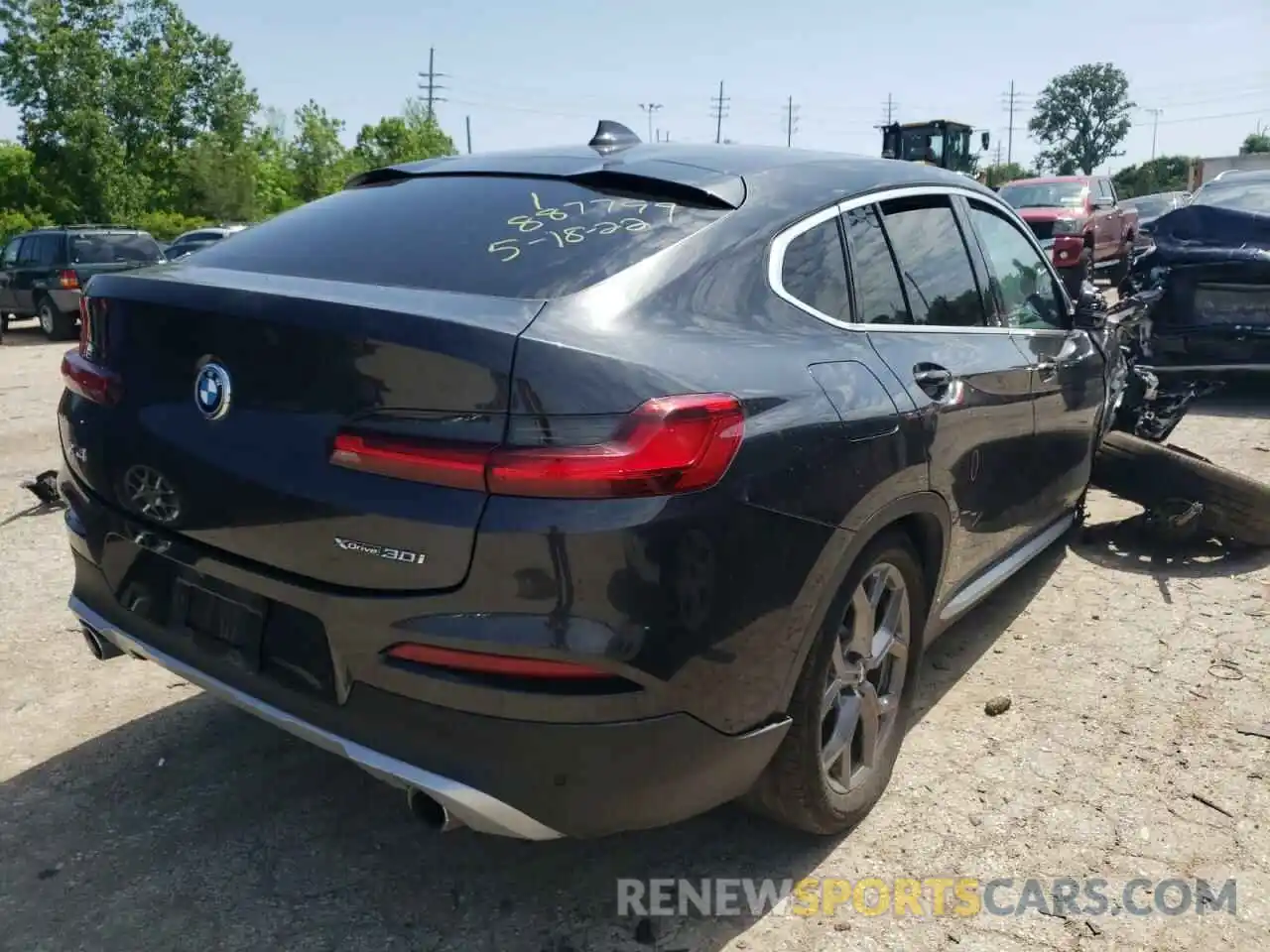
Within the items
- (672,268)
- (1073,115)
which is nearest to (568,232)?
(672,268)

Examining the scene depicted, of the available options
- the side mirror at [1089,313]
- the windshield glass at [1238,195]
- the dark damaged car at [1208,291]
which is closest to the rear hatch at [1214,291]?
the dark damaged car at [1208,291]

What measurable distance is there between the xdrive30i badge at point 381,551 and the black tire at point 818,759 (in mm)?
953

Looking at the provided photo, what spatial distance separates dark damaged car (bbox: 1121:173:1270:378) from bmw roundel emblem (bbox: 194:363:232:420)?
278 inches

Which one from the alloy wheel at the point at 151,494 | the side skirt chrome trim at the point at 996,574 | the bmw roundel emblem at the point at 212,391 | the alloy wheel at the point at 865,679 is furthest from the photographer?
the side skirt chrome trim at the point at 996,574

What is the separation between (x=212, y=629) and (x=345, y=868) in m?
0.75

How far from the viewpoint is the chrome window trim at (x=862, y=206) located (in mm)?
2570

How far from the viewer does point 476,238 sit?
100.0 inches

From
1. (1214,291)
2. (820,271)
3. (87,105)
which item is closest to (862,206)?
(820,271)

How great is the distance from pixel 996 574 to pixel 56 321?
1723cm

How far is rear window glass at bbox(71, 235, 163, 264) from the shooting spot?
56.0 feet

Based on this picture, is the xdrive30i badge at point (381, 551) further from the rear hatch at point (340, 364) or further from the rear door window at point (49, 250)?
the rear door window at point (49, 250)

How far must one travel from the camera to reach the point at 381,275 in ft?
7.91

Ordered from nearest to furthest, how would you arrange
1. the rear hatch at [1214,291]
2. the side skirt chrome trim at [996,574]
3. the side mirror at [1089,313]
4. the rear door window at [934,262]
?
the rear door window at [934,262] < the side skirt chrome trim at [996,574] < the side mirror at [1089,313] < the rear hatch at [1214,291]

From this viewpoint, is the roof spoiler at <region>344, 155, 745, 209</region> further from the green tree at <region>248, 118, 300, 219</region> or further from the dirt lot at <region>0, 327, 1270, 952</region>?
the green tree at <region>248, 118, 300, 219</region>
